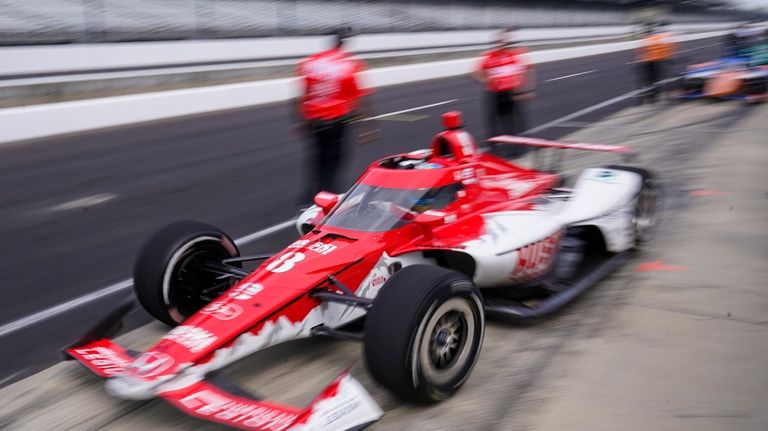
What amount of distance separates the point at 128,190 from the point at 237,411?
597cm

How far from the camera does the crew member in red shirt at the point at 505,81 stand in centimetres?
985

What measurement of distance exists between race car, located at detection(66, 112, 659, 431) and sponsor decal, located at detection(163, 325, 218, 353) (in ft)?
0.03

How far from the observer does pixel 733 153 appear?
378 inches

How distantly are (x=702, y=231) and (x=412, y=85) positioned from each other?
14.7m

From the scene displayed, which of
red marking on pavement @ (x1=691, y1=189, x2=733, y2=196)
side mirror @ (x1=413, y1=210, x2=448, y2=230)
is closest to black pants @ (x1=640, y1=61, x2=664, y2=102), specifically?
red marking on pavement @ (x1=691, y1=189, x2=733, y2=196)

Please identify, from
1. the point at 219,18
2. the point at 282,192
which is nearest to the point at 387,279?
the point at 282,192

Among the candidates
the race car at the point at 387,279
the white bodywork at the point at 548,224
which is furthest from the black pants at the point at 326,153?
the race car at the point at 387,279

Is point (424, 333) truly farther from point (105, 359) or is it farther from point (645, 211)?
point (645, 211)

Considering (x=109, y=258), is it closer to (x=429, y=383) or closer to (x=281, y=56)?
(x=429, y=383)

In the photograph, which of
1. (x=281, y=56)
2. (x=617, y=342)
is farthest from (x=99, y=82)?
(x=617, y=342)

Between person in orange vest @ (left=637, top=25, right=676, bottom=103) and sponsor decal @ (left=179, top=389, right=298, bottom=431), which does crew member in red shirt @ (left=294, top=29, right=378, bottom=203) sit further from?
person in orange vest @ (left=637, top=25, right=676, bottom=103)

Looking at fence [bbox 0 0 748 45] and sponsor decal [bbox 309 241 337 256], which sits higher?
fence [bbox 0 0 748 45]

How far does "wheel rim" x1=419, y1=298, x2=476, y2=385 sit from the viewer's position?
351 centimetres

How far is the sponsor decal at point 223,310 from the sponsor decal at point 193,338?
0.13 m
